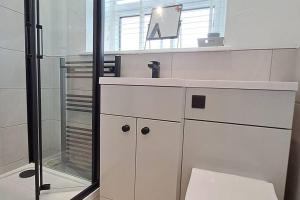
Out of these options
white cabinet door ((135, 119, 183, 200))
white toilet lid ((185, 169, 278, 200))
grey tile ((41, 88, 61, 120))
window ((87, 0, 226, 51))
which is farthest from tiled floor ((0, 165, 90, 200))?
window ((87, 0, 226, 51))

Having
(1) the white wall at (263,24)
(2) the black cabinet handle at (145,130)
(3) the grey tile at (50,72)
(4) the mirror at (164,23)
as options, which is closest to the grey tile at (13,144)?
(3) the grey tile at (50,72)

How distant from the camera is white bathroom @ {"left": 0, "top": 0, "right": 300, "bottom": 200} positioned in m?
0.86

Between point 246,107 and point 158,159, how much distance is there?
53cm

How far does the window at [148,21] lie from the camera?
4.90 ft

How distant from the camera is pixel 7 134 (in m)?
1.46

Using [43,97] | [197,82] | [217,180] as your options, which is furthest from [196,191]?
[43,97]

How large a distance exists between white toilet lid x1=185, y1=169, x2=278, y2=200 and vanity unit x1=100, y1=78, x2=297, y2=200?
7 centimetres

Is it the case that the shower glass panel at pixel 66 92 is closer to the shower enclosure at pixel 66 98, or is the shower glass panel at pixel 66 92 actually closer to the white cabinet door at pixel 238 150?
the shower enclosure at pixel 66 98

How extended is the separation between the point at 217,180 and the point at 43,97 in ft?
4.22

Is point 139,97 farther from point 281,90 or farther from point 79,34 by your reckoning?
point 79,34

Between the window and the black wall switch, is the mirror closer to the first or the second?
the window

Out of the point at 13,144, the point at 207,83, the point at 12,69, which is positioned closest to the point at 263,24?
the point at 207,83

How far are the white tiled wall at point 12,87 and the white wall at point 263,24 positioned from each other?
5.38 ft

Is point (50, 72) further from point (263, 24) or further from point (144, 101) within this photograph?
point (263, 24)
